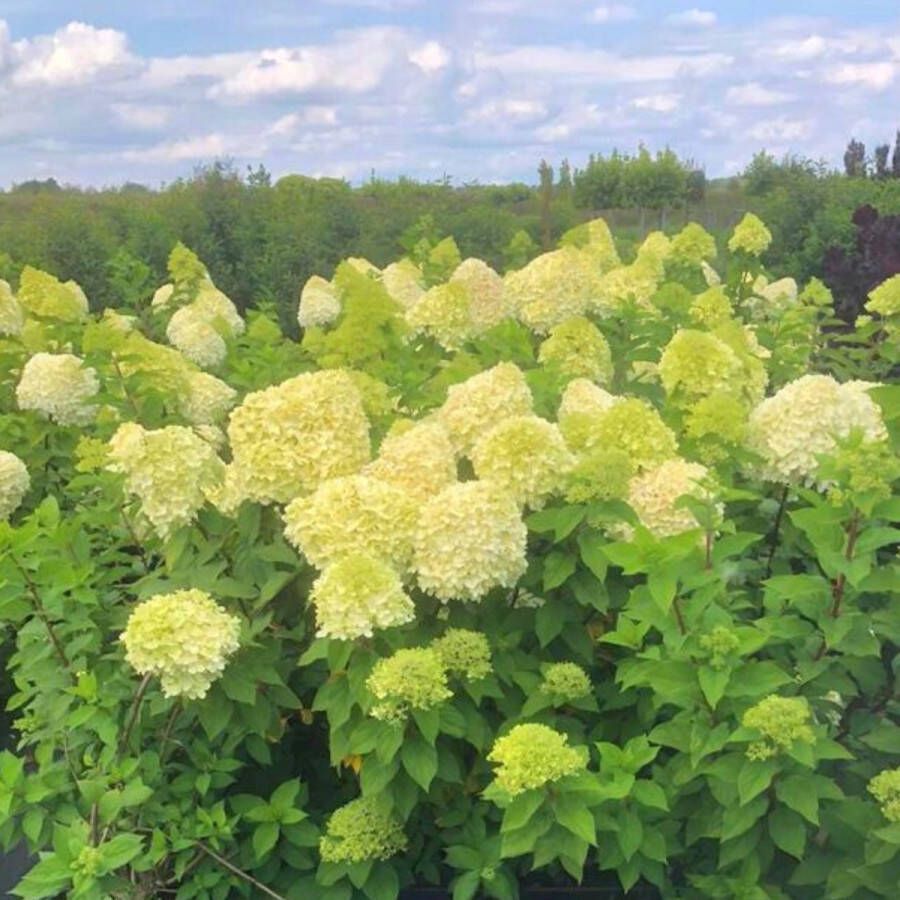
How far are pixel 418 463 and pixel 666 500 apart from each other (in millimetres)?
568

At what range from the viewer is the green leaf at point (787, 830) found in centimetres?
242

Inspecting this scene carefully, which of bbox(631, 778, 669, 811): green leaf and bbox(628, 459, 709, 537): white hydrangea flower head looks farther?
bbox(628, 459, 709, 537): white hydrangea flower head

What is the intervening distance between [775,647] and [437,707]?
30.6 inches

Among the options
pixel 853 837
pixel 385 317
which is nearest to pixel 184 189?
pixel 385 317

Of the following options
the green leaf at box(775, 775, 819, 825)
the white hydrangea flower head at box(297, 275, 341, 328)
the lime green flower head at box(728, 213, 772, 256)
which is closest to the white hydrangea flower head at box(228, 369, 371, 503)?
the green leaf at box(775, 775, 819, 825)

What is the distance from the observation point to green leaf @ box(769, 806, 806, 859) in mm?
2422

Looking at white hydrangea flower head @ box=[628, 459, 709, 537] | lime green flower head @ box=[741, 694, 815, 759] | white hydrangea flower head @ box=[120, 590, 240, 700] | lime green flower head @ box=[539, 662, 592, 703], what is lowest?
lime green flower head @ box=[539, 662, 592, 703]

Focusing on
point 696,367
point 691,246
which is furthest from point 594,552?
point 691,246

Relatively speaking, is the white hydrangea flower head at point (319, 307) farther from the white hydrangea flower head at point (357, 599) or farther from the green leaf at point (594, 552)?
the white hydrangea flower head at point (357, 599)

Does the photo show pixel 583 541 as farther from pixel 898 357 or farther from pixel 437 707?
pixel 898 357

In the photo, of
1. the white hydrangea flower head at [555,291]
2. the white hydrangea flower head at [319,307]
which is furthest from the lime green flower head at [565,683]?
the white hydrangea flower head at [319,307]

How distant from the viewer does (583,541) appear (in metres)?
2.68

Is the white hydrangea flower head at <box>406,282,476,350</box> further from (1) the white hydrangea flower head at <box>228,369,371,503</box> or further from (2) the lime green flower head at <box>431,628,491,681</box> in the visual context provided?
(2) the lime green flower head at <box>431,628,491,681</box>

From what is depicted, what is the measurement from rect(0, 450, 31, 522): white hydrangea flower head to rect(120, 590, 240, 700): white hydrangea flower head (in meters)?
1.41
